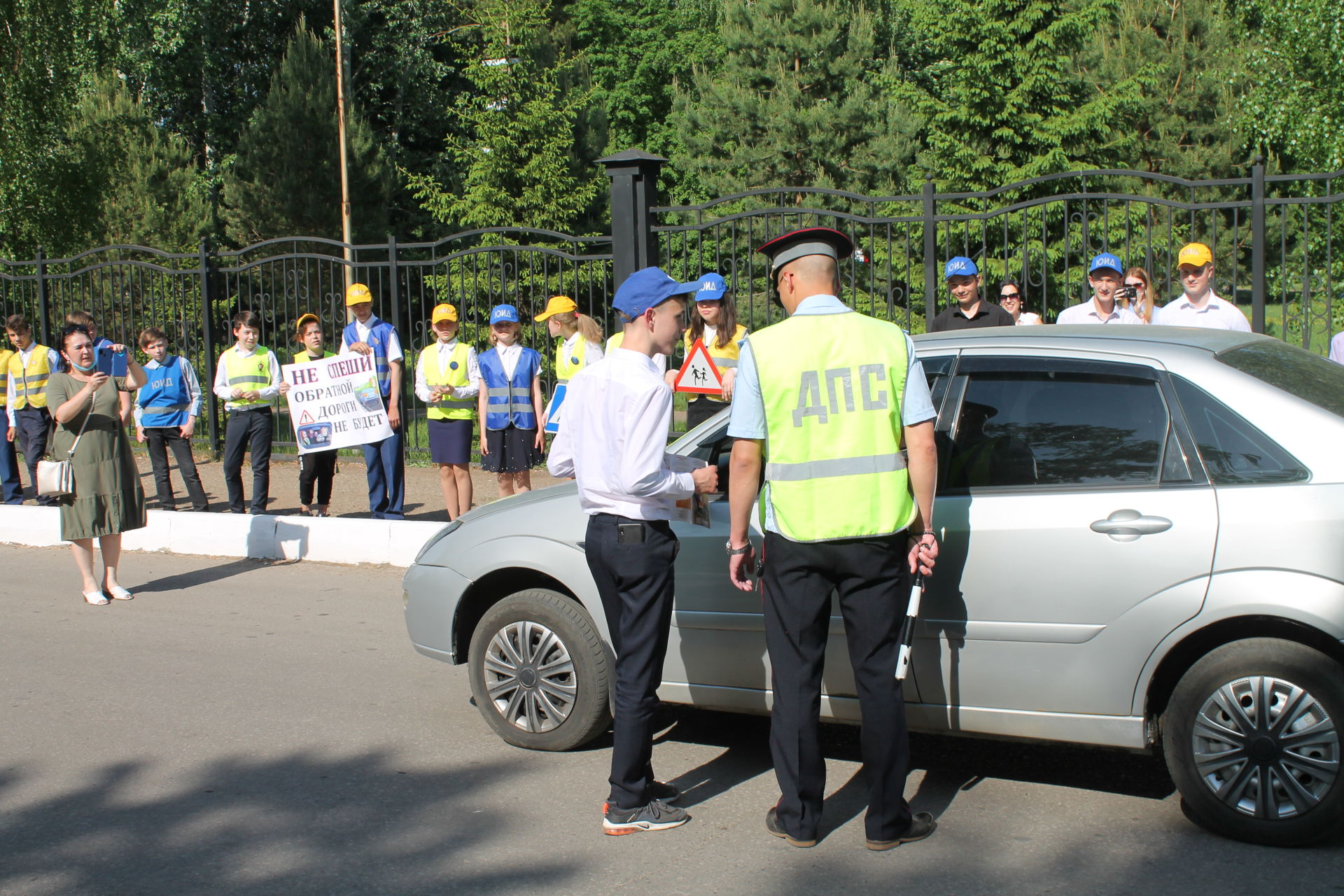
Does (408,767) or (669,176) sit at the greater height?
(669,176)

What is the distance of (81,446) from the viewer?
776cm

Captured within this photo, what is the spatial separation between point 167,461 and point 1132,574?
9.30m

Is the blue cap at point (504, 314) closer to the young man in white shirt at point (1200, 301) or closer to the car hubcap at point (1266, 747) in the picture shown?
the young man in white shirt at point (1200, 301)

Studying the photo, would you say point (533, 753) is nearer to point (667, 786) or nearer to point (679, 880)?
point (667, 786)

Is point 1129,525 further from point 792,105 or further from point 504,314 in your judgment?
point 792,105

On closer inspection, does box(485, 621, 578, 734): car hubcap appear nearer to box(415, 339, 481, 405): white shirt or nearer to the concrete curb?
the concrete curb

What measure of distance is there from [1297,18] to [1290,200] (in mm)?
16741

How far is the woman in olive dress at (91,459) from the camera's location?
7727 millimetres

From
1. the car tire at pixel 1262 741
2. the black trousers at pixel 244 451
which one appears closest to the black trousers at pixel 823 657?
the car tire at pixel 1262 741

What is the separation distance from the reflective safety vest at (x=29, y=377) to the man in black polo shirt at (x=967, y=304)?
8.68m

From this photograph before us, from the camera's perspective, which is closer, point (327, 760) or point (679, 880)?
point (679, 880)

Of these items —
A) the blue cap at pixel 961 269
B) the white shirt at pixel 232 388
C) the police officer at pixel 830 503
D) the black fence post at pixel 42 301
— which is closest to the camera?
the police officer at pixel 830 503

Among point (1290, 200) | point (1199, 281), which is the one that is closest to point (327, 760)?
point (1199, 281)

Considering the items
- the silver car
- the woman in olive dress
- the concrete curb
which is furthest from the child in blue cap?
the silver car
